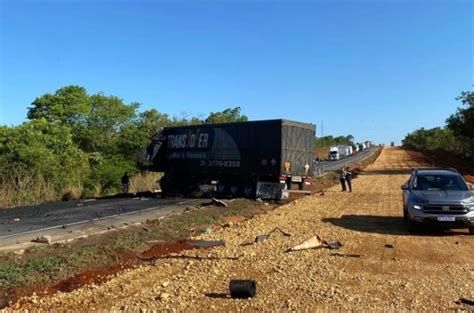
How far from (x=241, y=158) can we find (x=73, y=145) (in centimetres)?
2136

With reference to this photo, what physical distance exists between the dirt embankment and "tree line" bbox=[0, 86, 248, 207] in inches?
692

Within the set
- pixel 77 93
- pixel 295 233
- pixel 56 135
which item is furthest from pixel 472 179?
pixel 77 93

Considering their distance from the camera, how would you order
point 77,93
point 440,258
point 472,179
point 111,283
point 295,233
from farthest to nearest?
point 77,93 < point 472,179 < point 295,233 < point 440,258 < point 111,283

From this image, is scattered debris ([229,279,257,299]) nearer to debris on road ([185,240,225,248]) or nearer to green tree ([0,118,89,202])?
debris on road ([185,240,225,248])

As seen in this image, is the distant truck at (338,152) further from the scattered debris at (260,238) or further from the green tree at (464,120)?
the scattered debris at (260,238)

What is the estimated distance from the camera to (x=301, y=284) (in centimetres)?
882

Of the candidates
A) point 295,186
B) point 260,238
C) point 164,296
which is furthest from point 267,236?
point 295,186

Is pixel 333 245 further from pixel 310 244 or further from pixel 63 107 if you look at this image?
pixel 63 107

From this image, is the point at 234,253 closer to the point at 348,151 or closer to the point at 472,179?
→ the point at 472,179

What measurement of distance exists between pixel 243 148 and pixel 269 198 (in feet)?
8.67

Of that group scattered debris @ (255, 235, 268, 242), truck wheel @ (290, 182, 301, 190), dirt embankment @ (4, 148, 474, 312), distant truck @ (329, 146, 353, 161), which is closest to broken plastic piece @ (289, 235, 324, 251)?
dirt embankment @ (4, 148, 474, 312)

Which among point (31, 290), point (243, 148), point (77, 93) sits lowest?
point (31, 290)

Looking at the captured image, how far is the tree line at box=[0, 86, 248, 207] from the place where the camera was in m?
30.2

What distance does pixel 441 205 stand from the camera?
1436cm
